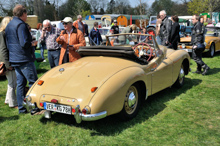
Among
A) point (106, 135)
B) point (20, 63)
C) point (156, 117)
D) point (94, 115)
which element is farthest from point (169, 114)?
point (20, 63)

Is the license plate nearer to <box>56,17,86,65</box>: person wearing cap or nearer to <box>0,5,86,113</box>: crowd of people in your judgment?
<box>0,5,86,113</box>: crowd of people

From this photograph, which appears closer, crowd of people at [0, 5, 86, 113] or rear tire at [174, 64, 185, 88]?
crowd of people at [0, 5, 86, 113]

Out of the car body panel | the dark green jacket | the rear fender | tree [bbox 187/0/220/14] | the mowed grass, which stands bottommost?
the mowed grass

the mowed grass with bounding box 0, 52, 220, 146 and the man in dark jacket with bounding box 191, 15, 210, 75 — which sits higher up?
the man in dark jacket with bounding box 191, 15, 210, 75

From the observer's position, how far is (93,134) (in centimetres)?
353

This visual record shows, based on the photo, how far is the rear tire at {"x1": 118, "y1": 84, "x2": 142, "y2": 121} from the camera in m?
3.76

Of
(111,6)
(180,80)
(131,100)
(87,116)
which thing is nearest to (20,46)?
(87,116)

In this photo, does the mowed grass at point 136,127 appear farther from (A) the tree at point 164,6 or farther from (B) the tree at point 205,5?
(A) the tree at point 164,6

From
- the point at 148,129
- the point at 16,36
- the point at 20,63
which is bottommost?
the point at 148,129

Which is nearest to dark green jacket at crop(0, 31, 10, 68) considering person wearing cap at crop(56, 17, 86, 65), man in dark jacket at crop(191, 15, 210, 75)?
person wearing cap at crop(56, 17, 86, 65)

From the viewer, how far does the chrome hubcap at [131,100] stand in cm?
379

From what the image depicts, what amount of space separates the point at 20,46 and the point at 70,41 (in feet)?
4.71

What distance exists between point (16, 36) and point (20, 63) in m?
0.51

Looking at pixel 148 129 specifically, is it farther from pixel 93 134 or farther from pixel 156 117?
pixel 93 134
